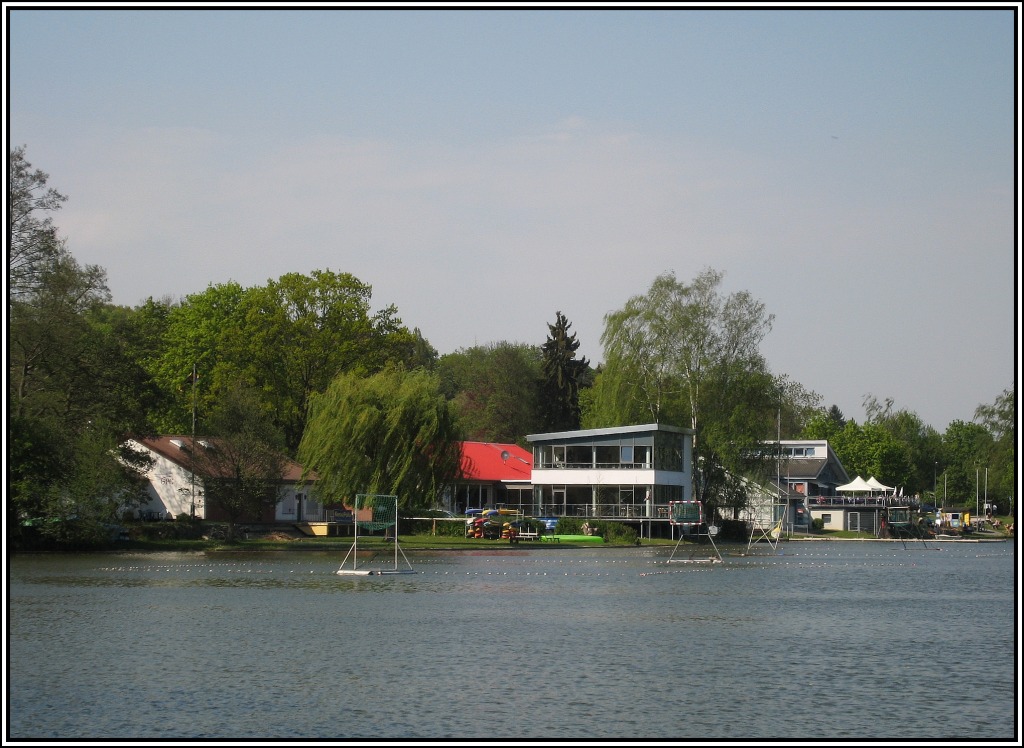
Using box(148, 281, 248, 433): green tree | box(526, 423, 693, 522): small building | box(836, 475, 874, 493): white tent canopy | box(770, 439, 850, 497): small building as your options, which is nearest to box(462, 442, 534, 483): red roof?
box(526, 423, 693, 522): small building

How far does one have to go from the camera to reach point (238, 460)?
55.4 meters

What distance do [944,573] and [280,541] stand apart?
2875 centimetres

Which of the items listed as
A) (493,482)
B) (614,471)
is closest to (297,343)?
(493,482)

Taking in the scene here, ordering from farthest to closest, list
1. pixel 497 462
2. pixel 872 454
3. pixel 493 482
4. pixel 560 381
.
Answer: pixel 872 454 → pixel 560 381 → pixel 497 462 → pixel 493 482

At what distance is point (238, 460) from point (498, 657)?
3405 cm

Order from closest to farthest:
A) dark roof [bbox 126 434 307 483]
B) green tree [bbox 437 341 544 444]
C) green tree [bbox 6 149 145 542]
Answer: green tree [bbox 6 149 145 542] < dark roof [bbox 126 434 307 483] < green tree [bbox 437 341 544 444]

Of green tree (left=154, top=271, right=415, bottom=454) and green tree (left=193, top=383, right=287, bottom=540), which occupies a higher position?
green tree (left=154, top=271, right=415, bottom=454)

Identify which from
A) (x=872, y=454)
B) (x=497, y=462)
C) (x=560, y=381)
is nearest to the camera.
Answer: (x=497, y=462)

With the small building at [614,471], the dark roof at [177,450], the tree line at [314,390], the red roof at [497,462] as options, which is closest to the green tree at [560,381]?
the tree line at [314,390]

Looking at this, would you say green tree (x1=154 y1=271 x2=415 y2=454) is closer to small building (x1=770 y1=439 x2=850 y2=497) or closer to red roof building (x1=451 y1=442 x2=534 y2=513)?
red roof building (x1=451 y1=442 x2=534 y2=513)

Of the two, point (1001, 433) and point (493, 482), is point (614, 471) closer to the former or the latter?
point (493, 482)

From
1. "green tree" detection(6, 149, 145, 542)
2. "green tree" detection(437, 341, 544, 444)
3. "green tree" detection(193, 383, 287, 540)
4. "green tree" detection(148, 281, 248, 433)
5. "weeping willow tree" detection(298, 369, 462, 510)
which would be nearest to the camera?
"green tree" detection(6, 149, 145, 542)

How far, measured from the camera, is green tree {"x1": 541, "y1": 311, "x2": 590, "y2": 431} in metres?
107

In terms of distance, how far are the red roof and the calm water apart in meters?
40.5
